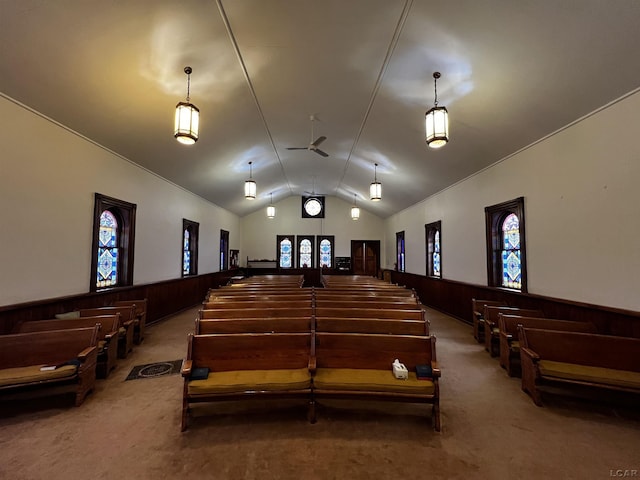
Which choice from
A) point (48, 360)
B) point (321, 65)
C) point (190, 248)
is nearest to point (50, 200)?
point (48, 360)

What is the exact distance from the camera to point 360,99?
4414 mm

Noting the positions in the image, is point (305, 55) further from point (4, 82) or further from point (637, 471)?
point (637, 471)

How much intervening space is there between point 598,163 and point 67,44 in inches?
218

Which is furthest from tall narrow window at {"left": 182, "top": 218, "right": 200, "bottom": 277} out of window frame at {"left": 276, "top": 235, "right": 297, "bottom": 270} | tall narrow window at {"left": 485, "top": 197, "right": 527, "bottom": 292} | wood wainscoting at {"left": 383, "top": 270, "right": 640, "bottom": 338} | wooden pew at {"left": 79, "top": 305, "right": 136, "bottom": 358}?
tall narrow window at {"left": 485, "top": 197, "right": 527, "bottom": 292}

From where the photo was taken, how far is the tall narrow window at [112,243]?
4.48 meters

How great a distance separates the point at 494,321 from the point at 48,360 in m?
5.28

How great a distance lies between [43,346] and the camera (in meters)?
2.83

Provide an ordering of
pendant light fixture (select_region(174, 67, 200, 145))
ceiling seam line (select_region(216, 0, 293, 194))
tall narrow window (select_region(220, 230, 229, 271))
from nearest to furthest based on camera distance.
→ ceiling seam line (select_region(216, 0, 293, 194)), pendant light fixture (select_region(174, 67, 200, 145)), tall narrow window (select_region(220, 230, 229, 271))

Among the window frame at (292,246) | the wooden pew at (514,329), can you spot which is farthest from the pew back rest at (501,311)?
the window frame at (292,246)

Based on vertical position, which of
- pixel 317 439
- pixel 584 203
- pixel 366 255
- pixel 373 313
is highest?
pixel 584 203

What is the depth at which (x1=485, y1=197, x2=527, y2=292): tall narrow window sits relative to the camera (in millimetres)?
4617

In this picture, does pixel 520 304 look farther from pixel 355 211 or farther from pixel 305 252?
pixel 305 252

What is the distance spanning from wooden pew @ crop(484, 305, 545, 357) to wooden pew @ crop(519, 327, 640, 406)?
96cm

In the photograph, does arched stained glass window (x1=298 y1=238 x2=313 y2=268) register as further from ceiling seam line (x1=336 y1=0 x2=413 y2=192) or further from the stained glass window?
the stained glass window
